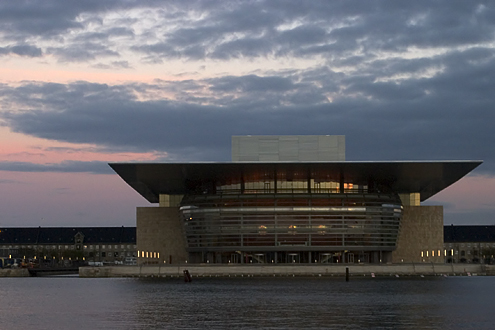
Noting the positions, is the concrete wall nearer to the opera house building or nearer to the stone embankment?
the opera house building

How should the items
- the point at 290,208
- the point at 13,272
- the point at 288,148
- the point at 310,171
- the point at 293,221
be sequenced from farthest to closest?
the point at 13,272, the point at 288,148, the point at 293,221, the point at 290,208, the point at 310,171

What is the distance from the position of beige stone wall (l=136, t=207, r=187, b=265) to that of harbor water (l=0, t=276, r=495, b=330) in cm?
4259

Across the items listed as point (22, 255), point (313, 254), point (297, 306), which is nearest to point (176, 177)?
point (313, 254)

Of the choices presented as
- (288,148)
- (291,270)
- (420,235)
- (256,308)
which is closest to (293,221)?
(291,270)

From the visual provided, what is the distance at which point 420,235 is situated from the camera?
108 metres

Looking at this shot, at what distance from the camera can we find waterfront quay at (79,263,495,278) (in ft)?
288

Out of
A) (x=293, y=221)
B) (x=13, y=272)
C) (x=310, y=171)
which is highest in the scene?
(x=310, y=171)

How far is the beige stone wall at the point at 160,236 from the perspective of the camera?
10831cm

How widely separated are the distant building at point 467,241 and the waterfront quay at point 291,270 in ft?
258

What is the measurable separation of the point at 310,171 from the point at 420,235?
2999cm

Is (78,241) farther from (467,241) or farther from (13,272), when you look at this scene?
(467,241)

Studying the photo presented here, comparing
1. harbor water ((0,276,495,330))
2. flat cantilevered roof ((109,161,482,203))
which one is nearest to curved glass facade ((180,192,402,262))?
flat cantilevered roof ((109,161,482,203))

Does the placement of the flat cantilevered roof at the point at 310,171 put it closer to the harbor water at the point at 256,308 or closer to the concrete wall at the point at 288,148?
the concrete wall at the point at 288,148

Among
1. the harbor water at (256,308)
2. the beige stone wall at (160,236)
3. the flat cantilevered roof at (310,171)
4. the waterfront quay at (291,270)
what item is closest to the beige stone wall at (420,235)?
the flat cantilevered roof at (310,171)
